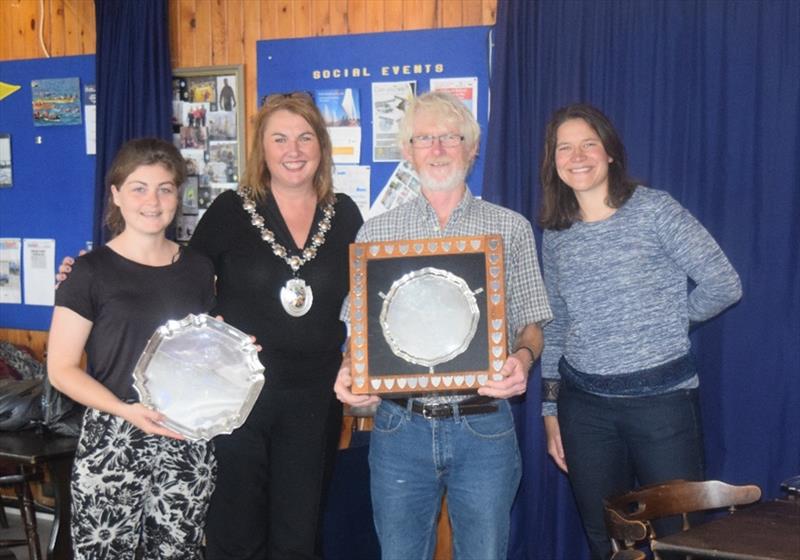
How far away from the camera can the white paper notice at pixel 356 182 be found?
3939 millimetres

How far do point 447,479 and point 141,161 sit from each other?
1.24 m

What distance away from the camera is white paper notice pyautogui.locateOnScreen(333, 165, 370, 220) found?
12.9ft

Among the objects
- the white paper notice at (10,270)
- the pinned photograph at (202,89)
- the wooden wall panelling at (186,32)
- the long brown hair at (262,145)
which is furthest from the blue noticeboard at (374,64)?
the white paper notice at (10,270)

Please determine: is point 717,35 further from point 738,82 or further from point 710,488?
point 710,488

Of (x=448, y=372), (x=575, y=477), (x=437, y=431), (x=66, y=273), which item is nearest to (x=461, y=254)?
(x=448, y=372)

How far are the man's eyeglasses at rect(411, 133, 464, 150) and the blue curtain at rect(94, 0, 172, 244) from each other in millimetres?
2156

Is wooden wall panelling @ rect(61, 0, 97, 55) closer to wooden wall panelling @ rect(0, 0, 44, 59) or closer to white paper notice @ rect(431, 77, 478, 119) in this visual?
wooden wall panelling @ rect(0, 0, 44, 59)

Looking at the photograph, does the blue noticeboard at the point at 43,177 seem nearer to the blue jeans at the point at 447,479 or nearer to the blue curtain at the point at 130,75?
the blue curtain at the point at 130,75

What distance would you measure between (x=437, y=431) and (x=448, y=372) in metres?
0.16

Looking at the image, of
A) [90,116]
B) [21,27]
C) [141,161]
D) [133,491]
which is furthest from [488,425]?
[21,27]

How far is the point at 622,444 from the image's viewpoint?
262cm

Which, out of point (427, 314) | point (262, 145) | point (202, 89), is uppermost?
point (202, 89)

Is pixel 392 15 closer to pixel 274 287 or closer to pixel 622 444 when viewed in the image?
pixel 274 287

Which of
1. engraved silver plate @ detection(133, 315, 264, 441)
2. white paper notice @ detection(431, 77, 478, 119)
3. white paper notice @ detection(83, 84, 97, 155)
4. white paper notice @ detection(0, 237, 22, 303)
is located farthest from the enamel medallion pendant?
white paper notice @ detection(0, 237, 22, 303)
